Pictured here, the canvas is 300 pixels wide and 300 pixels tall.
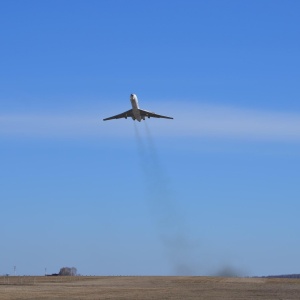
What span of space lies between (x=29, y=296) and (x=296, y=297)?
3799 centimetres

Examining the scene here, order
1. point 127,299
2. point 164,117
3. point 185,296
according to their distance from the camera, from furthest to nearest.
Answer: point 164,117 → point 185,296 → point 127,299

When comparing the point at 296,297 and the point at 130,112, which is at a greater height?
the point at 130,112

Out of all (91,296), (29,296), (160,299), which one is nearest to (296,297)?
(160,299)

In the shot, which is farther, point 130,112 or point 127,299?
point 130,112

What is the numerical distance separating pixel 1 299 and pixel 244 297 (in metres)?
33.9

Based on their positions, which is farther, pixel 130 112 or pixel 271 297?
pixel 130 112

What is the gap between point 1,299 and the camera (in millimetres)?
105250

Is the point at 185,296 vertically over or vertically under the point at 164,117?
under

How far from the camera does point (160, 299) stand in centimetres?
10438

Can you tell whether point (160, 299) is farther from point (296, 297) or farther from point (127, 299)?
point (296, 297)

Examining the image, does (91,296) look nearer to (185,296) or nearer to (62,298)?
(62,298)

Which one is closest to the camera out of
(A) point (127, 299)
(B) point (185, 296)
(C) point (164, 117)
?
(A) point (127, 299)

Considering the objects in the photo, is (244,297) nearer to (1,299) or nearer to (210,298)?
(210,298)

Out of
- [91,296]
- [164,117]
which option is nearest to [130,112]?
[164,117]
